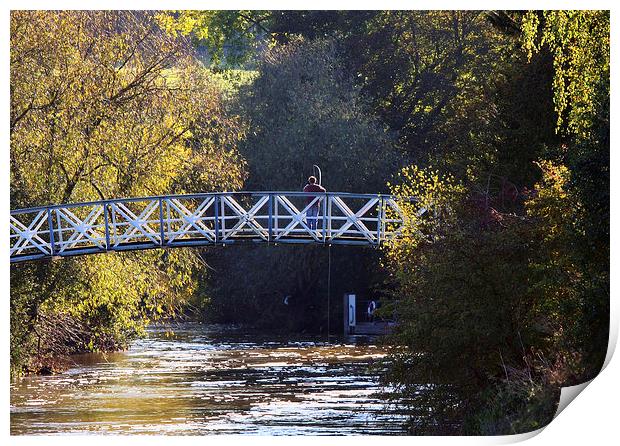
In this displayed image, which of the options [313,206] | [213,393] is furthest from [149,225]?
[213,393]

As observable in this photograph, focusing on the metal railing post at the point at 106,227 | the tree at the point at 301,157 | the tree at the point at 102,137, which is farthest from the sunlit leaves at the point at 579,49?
the tree at the point at 301,157

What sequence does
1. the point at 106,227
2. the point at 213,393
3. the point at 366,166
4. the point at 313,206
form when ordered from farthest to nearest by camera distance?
the point at 366,166
the point at 313,206
the point at 213,393
the point at 106,227

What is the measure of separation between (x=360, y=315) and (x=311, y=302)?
1.06 meters

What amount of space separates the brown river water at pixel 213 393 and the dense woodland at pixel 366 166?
677mm

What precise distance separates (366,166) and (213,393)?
887 centimetres

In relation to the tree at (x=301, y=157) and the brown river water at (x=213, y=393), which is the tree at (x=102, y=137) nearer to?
the brown river water at (x=213, y=393)

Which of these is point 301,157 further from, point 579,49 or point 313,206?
point 579,49

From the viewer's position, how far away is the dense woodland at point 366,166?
48.9 ft

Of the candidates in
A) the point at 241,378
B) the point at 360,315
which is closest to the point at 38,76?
the point at 241,378

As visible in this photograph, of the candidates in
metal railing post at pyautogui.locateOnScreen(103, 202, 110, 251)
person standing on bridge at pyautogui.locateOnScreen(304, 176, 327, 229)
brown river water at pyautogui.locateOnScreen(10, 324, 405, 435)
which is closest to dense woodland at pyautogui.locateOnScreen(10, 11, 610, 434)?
brown river water at pyautogui.locateOnScreen(10, 324, 405, 435)

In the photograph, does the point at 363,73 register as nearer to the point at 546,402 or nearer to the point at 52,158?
the point at 52,158

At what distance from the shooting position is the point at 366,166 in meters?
28.1

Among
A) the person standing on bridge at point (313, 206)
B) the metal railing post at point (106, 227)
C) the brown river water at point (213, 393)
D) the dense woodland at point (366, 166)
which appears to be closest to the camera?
the dense woodland at point (366, 166)

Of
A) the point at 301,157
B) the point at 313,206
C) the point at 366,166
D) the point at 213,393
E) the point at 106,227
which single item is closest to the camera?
the point at 106,227
